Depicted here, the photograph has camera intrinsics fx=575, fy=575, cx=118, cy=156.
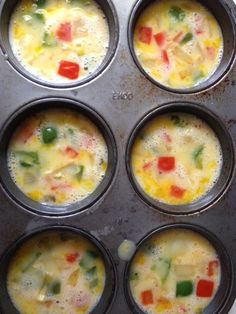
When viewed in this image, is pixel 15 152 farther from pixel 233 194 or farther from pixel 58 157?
pixel 233 194

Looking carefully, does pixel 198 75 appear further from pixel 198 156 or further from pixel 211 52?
pixel 198 156

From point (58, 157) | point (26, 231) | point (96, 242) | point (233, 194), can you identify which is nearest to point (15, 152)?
point (58, 157)

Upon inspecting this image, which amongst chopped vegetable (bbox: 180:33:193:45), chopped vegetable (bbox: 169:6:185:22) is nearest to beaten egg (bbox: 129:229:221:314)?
chopped vegetable (bbox: 180:33:193:45)

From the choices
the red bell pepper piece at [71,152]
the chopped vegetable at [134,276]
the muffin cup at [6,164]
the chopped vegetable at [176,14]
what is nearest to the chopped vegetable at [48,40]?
the muffin cup at [6,164]

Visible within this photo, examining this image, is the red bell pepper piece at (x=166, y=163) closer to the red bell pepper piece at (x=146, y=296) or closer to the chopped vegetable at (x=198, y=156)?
the chopped vegetable at (x=198, y=156)

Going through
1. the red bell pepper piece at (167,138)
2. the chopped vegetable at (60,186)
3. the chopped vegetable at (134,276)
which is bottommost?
the chopped vegetable at (134,276)
